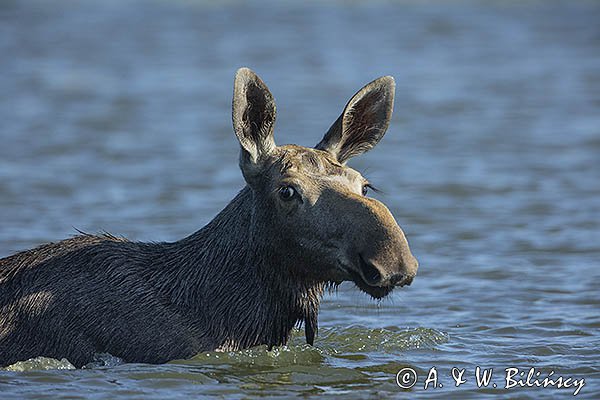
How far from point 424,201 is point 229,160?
3.37 m

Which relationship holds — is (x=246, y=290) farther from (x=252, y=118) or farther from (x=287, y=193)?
(x=252, y=118)

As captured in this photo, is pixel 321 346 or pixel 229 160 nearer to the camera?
pixel 321 346

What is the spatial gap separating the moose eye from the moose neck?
304 millimetres

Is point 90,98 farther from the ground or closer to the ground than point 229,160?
farther from the ground

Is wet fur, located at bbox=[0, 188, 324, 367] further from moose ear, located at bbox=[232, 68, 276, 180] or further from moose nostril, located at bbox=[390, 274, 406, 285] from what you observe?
moose nostril, located at bbox=[390, 274, 406, 285]

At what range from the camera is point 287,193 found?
24.5 ft

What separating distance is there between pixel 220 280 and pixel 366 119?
1.50m

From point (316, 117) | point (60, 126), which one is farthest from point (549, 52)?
point (60, 126)

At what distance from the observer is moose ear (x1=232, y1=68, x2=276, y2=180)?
767cm

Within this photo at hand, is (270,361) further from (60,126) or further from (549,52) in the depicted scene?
(549,52)

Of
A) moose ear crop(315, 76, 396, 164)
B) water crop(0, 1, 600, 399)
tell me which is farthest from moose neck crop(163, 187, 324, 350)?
moose ear crop(315, 76, 396, 164)

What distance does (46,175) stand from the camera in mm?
15758

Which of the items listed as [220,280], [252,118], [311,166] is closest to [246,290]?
[220,280]

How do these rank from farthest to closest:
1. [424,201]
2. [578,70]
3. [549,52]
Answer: [549,52] < [578,70] < [424,201]
